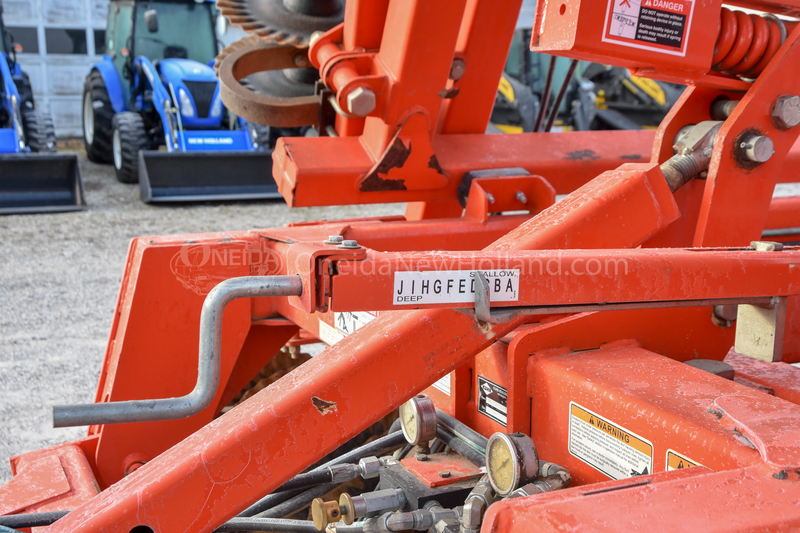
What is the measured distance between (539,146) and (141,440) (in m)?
1.54

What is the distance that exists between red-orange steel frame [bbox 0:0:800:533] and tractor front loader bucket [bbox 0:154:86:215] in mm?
5757

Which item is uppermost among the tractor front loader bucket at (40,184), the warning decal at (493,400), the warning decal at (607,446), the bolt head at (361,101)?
the bolt head at (361,101)

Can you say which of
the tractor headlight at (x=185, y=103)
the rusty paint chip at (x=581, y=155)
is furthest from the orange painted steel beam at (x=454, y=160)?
the tractor headlight at (x=185, y=103)

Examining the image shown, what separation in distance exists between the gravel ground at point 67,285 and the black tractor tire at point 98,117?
61 cm

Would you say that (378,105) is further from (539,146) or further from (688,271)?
(688,271)

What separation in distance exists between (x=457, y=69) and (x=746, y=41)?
104 cm

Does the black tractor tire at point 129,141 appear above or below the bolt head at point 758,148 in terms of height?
below

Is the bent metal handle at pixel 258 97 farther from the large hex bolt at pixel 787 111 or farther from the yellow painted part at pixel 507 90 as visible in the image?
the yellow painted part at pixel 507 90

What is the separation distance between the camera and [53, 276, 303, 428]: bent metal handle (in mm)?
1104

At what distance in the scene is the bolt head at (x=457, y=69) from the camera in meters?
2.52

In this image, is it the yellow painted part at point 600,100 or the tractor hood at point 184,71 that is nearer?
the tractor hood at point 184,71

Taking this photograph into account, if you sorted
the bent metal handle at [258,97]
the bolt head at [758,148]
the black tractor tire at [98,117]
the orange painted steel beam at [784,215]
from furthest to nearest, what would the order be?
the black tractor tire at [98,117] < the bent metal handle at [258,97] < the orange painted steel beam at [784,215] < the bolt head at [758,148]

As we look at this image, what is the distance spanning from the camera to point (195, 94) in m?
8.70

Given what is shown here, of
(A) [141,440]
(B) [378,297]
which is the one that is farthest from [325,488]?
(B) [378,297]
